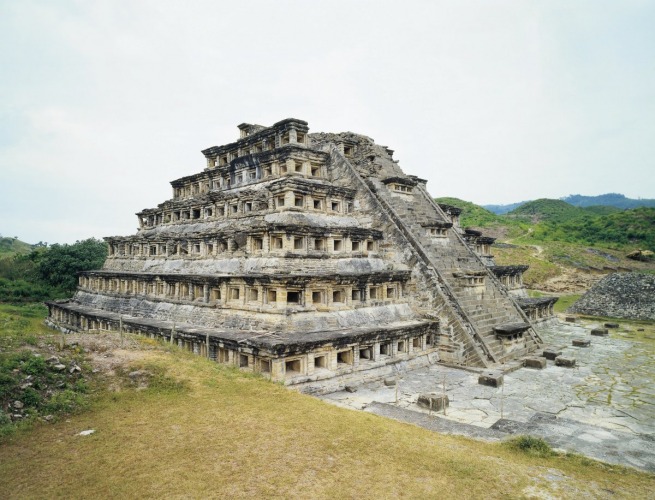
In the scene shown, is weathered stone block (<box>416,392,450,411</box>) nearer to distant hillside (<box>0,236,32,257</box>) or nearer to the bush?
the bush

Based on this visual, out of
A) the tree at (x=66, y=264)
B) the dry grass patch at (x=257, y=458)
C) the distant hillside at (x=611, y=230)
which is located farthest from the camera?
the distant hillside at (x=611, y=230)

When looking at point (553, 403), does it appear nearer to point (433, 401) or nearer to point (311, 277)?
point (433, 401)

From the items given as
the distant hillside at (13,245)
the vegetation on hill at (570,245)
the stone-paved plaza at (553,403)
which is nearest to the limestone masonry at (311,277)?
the stone-paved plaza at (553,403)

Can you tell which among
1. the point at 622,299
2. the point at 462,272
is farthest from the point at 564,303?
the point at 462,272

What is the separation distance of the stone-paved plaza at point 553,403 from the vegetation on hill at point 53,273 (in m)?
34.3

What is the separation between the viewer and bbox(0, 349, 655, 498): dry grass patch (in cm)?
635

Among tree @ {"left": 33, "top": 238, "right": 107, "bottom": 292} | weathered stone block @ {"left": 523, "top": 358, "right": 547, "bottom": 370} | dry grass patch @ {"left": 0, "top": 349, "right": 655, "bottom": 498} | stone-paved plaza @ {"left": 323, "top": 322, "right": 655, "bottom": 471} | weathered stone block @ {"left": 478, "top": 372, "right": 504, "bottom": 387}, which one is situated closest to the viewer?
dry grass patch @ {"left": 0, "top": 349, "right": 655, "bottom": 498}

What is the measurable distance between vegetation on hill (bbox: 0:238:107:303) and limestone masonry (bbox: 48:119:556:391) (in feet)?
46.7

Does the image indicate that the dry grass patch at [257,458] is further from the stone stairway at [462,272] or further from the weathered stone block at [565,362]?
the weathered stone block at [565,362]

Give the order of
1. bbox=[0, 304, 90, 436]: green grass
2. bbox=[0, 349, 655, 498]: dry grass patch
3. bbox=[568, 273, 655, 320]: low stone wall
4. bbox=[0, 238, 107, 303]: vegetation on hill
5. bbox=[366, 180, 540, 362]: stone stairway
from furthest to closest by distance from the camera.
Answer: bbox=[0, 238, 107, 303]: vegetation on hill < bbox=[568, 273, 655, 320]: low stone wall < bbox=[366, 180, 540, 362]: stone stairway < bbox=[0, 304, 90, 436]: green grass < bbox=[0, 349, 655, 498]: dry grass patch

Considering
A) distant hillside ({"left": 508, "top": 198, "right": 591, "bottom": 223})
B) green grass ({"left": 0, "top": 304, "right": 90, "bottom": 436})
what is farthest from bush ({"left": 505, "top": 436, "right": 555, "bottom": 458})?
distant hillside ({"left": 508, "top": 198, "right": 591, "bottom": 223})

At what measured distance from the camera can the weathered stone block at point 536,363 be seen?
16359 mm

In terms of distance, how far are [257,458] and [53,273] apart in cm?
3967

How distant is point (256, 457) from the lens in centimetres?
730
